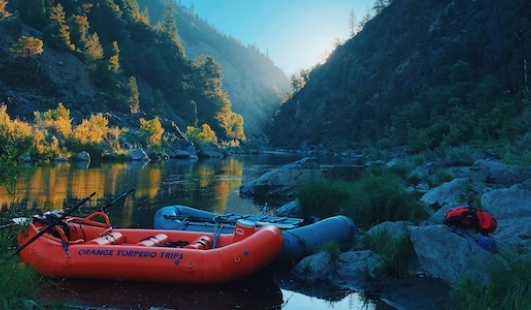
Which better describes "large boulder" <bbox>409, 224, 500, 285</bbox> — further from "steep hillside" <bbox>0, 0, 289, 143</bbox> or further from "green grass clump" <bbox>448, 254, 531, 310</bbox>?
"steep hillside" <bbox>0, 0, 289, 143</bbox>

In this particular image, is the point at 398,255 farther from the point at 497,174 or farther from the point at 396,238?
the point at 497,174

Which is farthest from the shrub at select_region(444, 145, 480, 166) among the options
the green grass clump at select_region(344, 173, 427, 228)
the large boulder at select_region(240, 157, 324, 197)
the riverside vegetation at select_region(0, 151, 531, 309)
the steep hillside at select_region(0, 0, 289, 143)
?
the steep hillside at select_region(0, 0, 289, 143)

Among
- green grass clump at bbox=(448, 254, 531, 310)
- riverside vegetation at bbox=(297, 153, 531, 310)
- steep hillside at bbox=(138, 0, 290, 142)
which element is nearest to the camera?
green grass clump at bbox=(448, 254, 531, 310)

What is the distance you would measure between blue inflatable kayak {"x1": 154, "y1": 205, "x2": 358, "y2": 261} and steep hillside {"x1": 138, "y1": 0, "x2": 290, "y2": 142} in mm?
93358

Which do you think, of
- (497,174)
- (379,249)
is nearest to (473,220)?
(379,249)

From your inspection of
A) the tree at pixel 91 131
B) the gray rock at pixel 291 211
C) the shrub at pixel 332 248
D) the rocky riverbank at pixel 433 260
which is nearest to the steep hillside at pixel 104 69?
the tree at pixel 91 131

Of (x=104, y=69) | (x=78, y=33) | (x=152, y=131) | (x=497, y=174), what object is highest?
(x=78, y=33)

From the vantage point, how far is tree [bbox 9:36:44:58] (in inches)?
1907

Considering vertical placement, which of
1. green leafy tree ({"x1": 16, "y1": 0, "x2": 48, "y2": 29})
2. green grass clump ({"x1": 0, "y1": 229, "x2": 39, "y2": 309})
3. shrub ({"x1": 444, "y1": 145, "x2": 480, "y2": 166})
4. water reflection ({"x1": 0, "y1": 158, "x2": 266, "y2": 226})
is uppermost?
green leafy tree ({"x1": 16, "y1": 0, "x2": 48, "y2": 29})

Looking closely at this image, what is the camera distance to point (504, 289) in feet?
15.5

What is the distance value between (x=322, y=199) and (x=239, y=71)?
452ft

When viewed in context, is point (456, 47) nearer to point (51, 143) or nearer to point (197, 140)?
point (197, 140)

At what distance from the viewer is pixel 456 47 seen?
52438 mm

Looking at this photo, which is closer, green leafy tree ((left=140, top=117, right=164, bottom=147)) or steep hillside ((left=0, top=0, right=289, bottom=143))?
steep hillside ((left=0, top=0, right=289, bottom=143))
